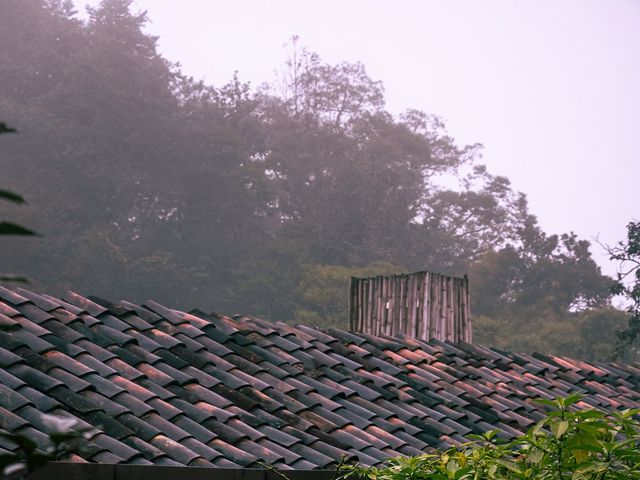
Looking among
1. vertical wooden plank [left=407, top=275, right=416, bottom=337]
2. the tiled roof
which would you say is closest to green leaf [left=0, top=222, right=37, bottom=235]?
the tiled roof

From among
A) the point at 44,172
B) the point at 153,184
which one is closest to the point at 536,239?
the point at 153,184

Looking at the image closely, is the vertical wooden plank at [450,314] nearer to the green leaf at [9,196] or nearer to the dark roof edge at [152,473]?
the dark roof edge at [152,473]

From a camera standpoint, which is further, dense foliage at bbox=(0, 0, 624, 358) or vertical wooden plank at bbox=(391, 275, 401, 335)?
dense foliage at bbox=(0, 0, 624, 358)

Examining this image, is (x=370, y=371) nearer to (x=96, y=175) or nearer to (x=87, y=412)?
(x=87, y=412)

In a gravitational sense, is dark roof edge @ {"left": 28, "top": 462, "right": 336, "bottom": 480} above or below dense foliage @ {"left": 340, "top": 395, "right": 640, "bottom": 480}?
below

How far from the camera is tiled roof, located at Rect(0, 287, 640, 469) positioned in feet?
20.9

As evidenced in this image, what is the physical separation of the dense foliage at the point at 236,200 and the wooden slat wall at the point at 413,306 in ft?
85.1

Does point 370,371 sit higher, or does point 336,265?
point 370,371

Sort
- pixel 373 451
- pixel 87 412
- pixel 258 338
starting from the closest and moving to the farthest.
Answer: pixel 87 412 < pixel 373 451 < pixel 258 338

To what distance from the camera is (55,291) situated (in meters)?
37.1

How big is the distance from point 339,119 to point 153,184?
13167 millimetres

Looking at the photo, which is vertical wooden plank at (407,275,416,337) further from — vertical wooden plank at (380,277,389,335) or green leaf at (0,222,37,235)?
green leaf at (0,222,37,235)

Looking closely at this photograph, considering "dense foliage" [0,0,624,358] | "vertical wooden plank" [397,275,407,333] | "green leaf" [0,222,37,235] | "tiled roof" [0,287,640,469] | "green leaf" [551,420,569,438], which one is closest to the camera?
"green leaf" [0,222,37,235]

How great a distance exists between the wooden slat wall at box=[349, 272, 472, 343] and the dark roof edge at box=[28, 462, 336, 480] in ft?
18.4
